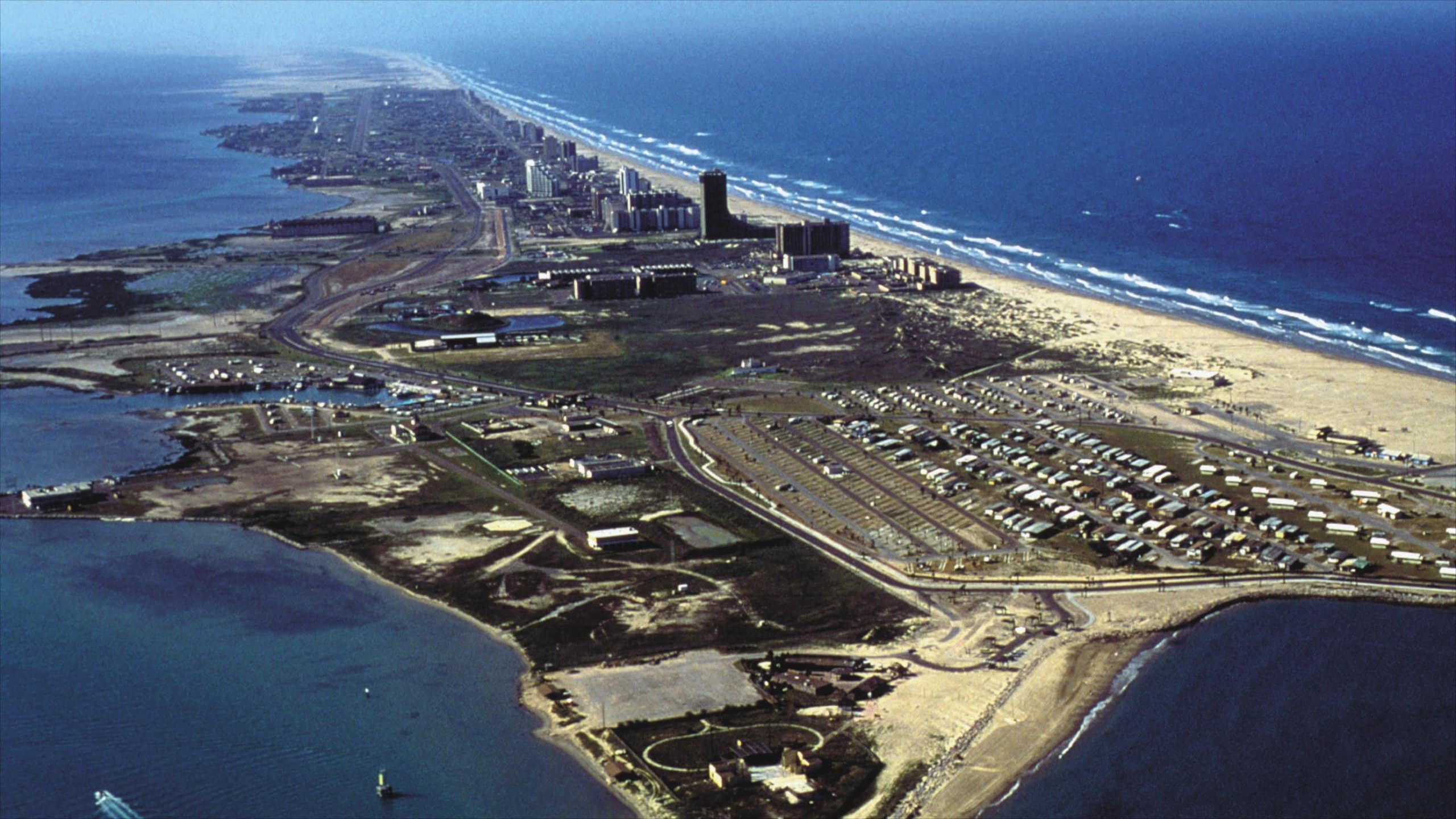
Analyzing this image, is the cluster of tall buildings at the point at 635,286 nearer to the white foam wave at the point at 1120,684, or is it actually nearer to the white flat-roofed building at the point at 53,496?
the white flat-roofed building at the point at 53,496

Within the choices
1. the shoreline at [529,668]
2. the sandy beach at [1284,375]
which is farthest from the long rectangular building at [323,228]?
the shoreline at [529,668]

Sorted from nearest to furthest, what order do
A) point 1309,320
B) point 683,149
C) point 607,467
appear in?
point 607,467, point 1309,320, point 683,149

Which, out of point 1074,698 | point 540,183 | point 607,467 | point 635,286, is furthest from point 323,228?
point 1074,698

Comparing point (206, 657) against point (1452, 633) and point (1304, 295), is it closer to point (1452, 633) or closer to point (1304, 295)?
point (1452, 633)

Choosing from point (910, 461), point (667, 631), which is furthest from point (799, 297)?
point (667, 631)

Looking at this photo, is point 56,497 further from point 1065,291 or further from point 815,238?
point 815,238

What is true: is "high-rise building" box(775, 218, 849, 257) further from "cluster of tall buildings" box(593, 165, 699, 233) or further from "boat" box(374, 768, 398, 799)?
"boat" box(374, 768, 398, 799)
